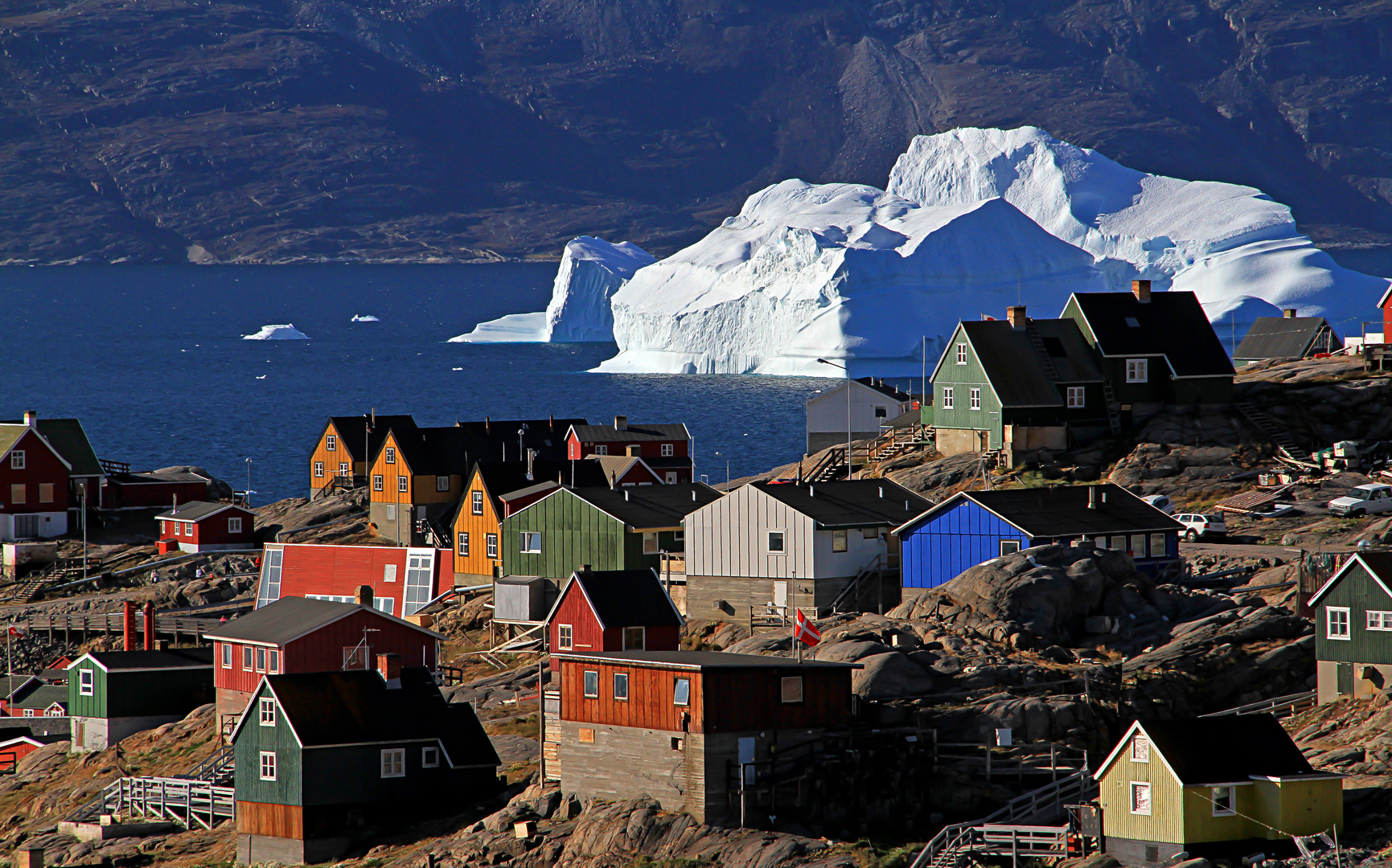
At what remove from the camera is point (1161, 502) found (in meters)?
56.0

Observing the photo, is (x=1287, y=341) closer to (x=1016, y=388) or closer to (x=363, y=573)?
(x=1016, y=388)

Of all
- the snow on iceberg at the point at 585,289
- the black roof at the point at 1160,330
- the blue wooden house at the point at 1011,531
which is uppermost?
the snow on iceberg at the point at 585,289

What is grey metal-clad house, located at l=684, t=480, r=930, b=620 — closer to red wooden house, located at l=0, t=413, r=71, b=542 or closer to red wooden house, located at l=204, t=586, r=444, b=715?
red wooden house, located at l=204, t=586, r=444, b=715

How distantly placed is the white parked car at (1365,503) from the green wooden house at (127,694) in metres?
30.5

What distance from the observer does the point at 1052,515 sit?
46781 mm

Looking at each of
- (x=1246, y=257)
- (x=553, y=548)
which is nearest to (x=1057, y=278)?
(x=1246, y=257)

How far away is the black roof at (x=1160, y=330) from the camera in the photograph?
63312mm

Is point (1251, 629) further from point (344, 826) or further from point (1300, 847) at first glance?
point (344, 826)

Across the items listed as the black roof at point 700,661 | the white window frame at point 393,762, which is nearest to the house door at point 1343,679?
the black roof at point 700,661

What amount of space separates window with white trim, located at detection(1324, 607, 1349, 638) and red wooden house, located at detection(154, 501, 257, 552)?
42.8 m

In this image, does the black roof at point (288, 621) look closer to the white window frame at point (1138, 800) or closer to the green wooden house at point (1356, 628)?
the white window frame at point (1138, 800)

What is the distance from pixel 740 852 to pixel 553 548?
22.6 meters

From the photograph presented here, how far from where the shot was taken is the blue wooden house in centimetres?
4575

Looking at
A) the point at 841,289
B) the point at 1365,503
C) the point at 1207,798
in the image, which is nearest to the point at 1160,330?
the point at 1365,503
